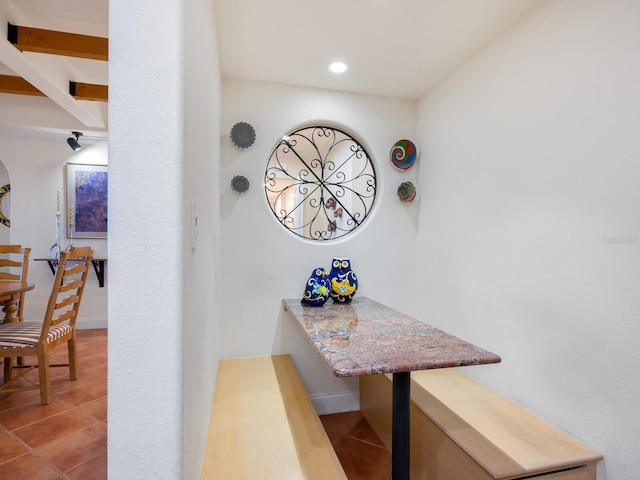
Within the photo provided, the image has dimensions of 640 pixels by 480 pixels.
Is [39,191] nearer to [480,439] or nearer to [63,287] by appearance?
[63,287]

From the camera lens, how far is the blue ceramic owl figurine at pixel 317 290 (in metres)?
2.01

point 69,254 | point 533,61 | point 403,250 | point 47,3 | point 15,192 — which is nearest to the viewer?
point 533,61

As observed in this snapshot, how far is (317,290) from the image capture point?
2023 mm

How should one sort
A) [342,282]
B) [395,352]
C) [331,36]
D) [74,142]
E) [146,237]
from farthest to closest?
1. [74,142]
2. [342,282]
3. [331,36]
4. [395,352]
5. [146,237]

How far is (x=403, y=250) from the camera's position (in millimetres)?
2441

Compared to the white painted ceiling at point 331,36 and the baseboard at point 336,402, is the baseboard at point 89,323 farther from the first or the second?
the baseboard at point 336,402

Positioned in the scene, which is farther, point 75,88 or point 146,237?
point 75,88

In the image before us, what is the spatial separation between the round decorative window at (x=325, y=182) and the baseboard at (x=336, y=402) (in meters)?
1.16

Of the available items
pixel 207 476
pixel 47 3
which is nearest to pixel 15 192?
pixel 47 3

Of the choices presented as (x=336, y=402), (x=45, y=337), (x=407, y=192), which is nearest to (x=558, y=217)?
(x=407, y=192)

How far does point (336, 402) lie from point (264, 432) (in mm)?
1021

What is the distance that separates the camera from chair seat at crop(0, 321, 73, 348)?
82.8 inches

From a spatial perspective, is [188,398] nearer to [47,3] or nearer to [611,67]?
[611,67]

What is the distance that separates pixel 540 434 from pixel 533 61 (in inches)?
65.8
